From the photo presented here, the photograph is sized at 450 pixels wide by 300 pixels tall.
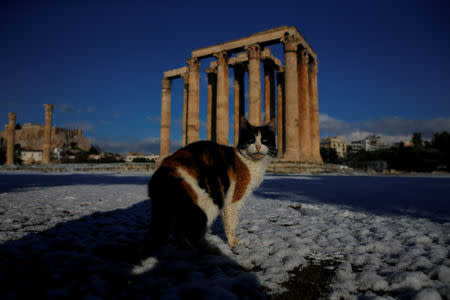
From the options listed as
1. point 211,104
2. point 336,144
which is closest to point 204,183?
point 211,104

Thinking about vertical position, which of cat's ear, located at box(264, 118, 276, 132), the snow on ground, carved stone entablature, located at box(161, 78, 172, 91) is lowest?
the snow on ground

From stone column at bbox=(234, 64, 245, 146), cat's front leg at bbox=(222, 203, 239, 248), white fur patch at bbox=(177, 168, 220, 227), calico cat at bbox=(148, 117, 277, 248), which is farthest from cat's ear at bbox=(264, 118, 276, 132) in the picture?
stone column at bbox=(234, 64, 245, 146)

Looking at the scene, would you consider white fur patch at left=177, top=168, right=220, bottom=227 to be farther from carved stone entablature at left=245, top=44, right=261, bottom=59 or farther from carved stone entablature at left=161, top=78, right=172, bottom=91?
carved stone entablature at left=161, top=78, right=172, bottom=91

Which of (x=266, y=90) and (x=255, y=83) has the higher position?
(x=266, y=90)

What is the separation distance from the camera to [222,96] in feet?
80.8

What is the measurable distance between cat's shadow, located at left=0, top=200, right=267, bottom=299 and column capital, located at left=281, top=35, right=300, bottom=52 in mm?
21788

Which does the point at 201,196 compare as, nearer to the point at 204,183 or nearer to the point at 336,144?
the point at 204,183

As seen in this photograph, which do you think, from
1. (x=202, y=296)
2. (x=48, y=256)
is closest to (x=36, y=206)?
(x=48, y=256)

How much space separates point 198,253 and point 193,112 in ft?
81.9

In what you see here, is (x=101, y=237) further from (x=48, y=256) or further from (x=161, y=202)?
(x=161, y=202)

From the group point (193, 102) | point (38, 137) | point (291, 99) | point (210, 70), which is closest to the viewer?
point (291, 99)

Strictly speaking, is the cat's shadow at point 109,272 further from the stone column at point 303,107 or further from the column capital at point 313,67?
the column capital at point 313,67

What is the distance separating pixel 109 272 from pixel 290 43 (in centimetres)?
2283

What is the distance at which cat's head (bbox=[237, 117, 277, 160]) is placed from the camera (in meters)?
2.73
